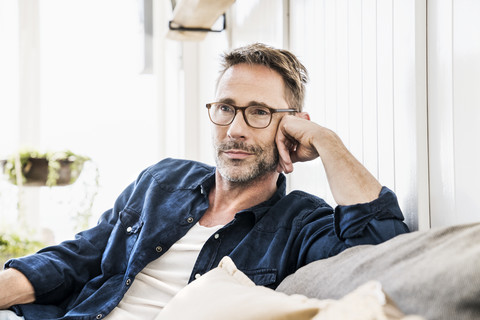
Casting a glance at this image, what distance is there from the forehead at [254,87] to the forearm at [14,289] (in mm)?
803

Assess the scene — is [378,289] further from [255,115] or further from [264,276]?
[255,115]

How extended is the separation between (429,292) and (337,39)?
1.14 metres

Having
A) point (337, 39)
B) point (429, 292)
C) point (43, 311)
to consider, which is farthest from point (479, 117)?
point (43, 311)

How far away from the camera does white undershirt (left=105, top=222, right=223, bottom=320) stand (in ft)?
4.92

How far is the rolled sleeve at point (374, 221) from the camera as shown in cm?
122

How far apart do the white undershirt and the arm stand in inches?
12.9

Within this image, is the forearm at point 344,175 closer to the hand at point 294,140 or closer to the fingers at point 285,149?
the hand at point 294,140

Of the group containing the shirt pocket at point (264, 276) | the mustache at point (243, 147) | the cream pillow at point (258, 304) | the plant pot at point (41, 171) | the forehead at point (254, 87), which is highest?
the forehead at point (254, 87)

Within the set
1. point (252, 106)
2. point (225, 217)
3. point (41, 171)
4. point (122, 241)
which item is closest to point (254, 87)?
point (252, 106)

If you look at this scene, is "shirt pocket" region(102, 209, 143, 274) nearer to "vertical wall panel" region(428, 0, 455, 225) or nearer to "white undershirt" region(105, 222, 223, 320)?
"white undershirt" region(105, 222, 223, 320)

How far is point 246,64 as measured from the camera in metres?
1.75

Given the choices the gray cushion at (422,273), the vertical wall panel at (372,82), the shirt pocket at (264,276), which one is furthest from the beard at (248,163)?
the gray cushion at (422,273)

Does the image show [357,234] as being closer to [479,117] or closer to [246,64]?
[479,117]

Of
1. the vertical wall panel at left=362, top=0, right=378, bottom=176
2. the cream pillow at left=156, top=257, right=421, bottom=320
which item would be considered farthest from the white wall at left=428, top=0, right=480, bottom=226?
the cream pillow at left=156, top=257, right=421, bottom=320
